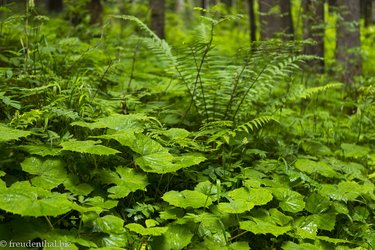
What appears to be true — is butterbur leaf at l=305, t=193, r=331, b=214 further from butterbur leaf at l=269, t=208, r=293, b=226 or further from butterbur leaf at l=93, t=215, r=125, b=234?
butterbur leaf at l=93, t=215, r=125, b=234

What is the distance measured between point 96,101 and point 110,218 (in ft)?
4.05

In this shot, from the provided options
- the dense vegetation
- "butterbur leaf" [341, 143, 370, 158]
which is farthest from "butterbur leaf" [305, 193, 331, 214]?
"butterbur leaf" [341, 143, 370, 158]

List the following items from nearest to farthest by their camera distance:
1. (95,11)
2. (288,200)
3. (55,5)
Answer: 1. (288,200)
2. (95,11)
3. (55,5)

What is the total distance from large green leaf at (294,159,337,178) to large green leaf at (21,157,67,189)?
1605mm

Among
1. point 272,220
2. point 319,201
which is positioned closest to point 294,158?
point 319,201

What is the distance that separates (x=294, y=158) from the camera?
2.98 meters

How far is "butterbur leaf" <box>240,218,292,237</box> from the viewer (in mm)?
2029

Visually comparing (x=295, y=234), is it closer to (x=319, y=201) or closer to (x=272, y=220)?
(x=272, y=220)

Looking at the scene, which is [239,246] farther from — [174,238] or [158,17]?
[158,17]

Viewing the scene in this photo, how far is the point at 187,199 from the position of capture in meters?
2.14

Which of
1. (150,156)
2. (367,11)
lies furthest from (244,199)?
(367,11)

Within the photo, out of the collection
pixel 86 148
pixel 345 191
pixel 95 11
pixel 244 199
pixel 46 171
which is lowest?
pixel 345 191

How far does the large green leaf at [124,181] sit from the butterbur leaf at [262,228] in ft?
1.94

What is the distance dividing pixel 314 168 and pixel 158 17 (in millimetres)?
4172
